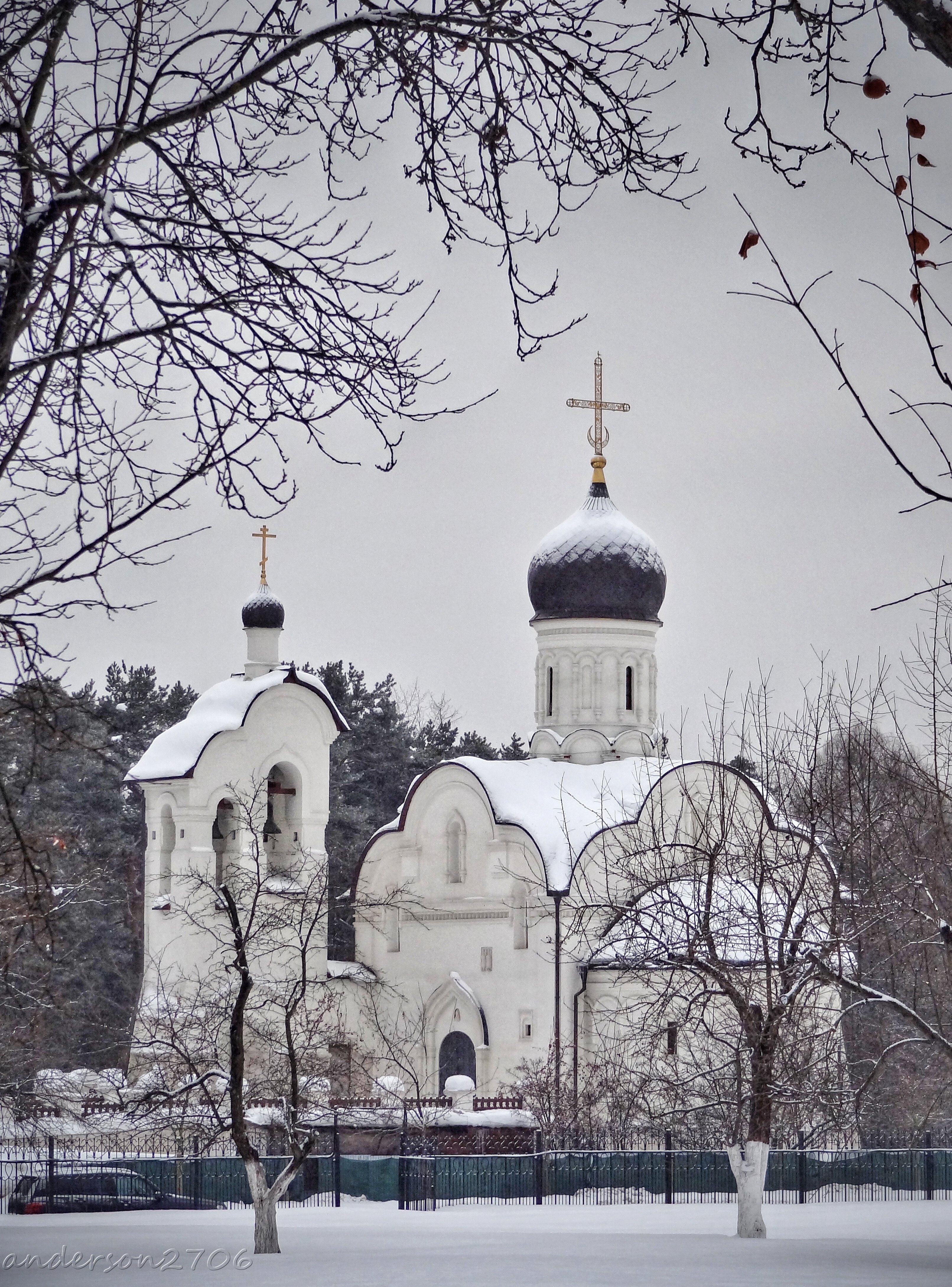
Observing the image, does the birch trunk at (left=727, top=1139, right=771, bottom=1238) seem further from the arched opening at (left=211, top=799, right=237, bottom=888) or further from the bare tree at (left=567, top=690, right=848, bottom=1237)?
the arched opening at (left=211, top=799, right=237, bottom=888)

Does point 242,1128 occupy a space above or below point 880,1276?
above

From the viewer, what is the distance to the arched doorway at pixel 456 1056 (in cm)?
3259

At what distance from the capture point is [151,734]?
44875mm

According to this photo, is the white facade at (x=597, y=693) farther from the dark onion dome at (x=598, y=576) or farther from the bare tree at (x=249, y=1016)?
the bare tree at (x=249, y=1016)

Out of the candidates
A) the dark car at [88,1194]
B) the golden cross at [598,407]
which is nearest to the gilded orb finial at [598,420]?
the golden cross at [598,407]

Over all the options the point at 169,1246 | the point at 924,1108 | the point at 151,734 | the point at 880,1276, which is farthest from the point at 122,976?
the point at 880,1276

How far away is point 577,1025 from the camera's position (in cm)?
3077

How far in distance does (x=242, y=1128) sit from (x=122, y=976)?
2693 cm

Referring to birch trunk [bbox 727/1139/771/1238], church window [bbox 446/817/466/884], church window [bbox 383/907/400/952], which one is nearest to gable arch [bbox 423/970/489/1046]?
church window [bbox 383/907/400/952]

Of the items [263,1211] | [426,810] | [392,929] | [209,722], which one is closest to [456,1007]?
[392,929]

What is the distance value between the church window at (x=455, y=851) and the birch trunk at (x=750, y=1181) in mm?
17879

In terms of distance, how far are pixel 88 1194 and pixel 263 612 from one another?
1529 cm

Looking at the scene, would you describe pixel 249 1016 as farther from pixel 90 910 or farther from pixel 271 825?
pixel 90 910

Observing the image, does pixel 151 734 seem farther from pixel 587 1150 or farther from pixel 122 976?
pixel 587 1150
